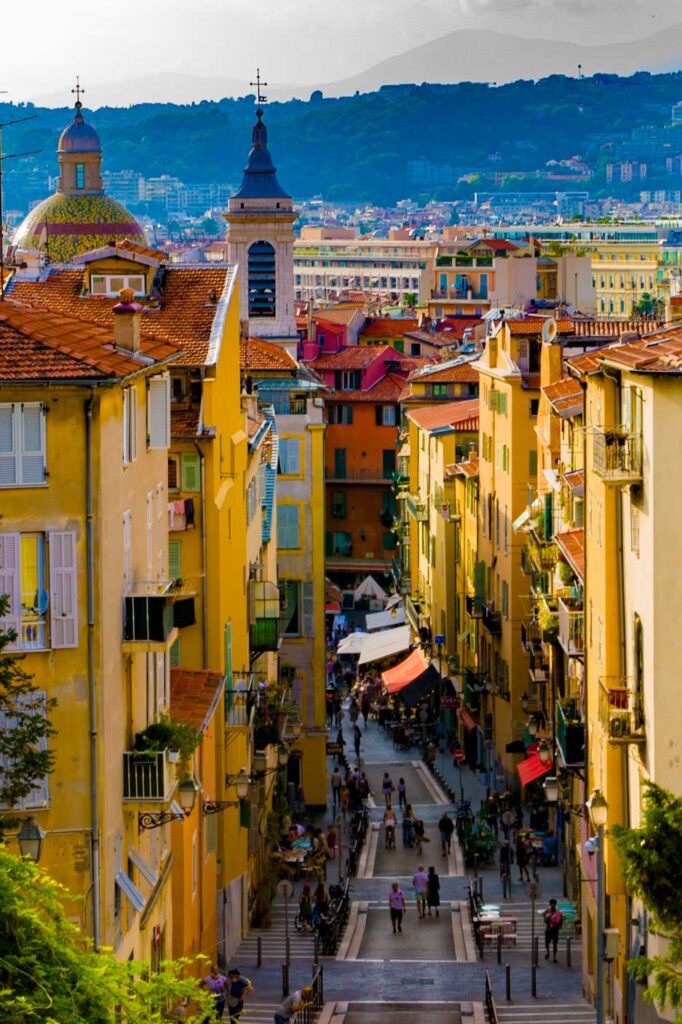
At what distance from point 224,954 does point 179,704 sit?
8.03 meters

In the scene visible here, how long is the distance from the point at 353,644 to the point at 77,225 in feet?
92.0

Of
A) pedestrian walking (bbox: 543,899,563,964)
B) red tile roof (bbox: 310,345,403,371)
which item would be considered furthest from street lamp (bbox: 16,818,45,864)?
red tile roof (bbox: 310,345,403,371)

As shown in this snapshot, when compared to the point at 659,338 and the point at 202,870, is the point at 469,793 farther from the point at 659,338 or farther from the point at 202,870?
the point at 659,338

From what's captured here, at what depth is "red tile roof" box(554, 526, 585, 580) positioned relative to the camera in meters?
39.8

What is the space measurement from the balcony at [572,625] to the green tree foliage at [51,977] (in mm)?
20924

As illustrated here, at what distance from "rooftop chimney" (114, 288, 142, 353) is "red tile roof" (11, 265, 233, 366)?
11917 millimetres

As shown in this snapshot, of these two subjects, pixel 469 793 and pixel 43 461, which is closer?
pixel 43 461

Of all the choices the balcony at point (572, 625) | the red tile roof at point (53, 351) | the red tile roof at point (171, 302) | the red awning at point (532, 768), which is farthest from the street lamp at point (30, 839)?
the red awning at point (532, 768)

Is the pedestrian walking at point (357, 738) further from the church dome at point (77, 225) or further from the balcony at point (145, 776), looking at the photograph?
the balcony at point (145, 776)

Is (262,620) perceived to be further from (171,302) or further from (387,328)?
(387,328)

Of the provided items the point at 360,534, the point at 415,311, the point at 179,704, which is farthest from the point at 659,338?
the point at 415,311

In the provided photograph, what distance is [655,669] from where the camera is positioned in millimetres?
28969

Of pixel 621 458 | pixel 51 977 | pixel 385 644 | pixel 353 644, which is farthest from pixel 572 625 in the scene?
pixel 353 644

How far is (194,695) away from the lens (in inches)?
1390
